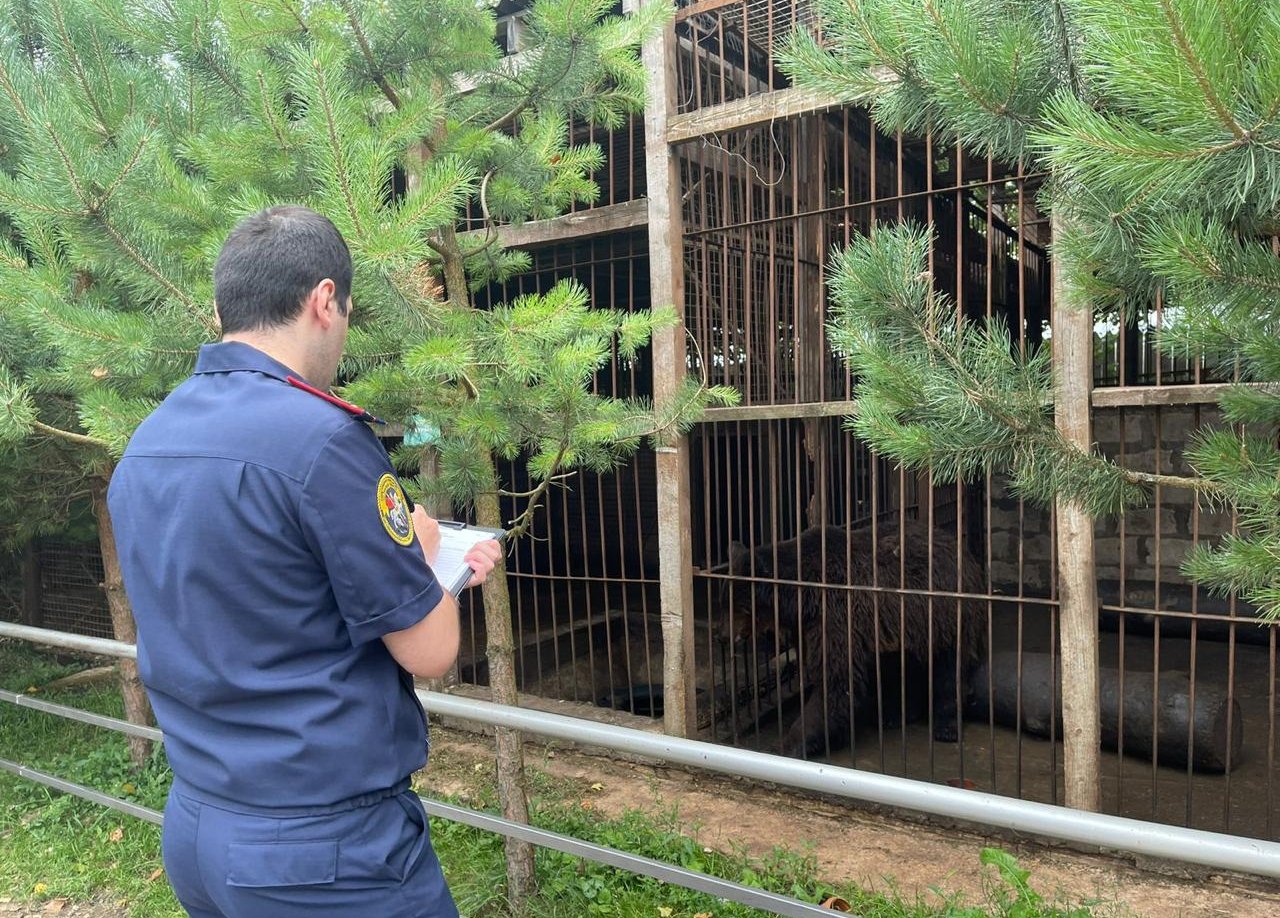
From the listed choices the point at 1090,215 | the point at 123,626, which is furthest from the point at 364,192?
the point at 123,626

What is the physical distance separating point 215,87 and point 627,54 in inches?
57.1

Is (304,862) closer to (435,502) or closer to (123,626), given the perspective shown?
(435,502)

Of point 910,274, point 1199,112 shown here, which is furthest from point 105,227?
point 1199,112

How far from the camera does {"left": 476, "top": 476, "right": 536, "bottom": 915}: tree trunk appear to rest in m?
3.26

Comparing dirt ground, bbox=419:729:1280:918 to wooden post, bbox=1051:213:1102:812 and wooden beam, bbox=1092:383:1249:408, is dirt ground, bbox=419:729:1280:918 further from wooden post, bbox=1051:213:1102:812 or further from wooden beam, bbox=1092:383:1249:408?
wooden beam, bbox=1092:383:1249:408

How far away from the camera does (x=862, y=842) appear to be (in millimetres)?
3916

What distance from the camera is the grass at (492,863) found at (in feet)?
10.8

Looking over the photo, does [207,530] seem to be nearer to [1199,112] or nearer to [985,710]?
[1199,112]

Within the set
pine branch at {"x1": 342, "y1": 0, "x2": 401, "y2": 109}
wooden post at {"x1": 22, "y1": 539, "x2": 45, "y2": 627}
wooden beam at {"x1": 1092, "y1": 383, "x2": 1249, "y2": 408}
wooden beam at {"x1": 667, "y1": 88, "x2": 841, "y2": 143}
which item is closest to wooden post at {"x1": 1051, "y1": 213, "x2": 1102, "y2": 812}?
wooden beam at {"x1": 1092, "y1": 383, "x2": 1249, "y2": 408}

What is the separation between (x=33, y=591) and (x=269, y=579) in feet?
28.3

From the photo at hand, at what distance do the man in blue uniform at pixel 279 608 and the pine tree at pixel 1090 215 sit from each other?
Answer: 1.15 m

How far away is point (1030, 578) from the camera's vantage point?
8.94m

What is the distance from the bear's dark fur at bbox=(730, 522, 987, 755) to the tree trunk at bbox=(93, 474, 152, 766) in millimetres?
3245

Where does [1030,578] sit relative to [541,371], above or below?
below
